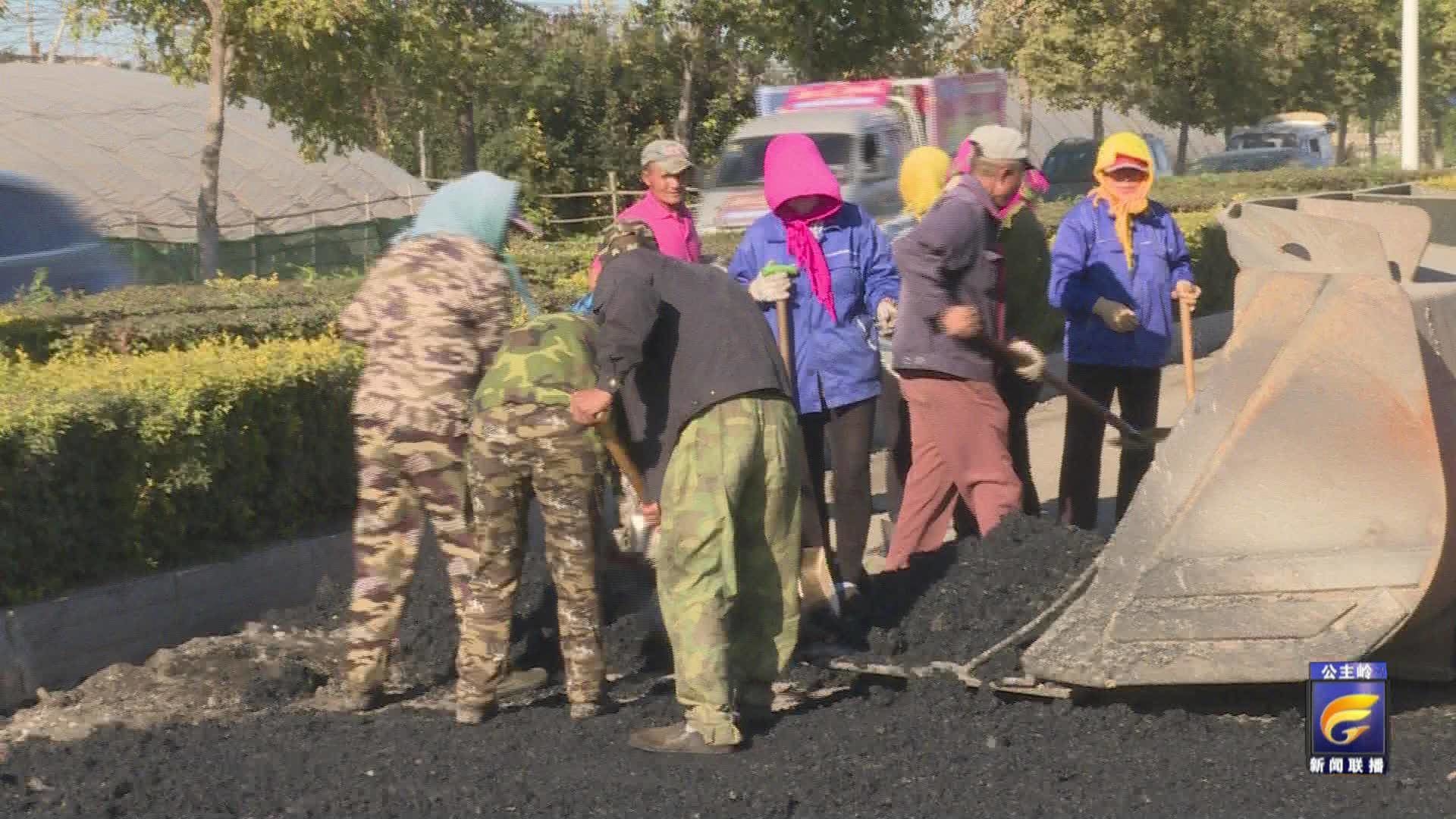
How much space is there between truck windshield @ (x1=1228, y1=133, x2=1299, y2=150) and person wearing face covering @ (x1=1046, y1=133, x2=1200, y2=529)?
33.9 m

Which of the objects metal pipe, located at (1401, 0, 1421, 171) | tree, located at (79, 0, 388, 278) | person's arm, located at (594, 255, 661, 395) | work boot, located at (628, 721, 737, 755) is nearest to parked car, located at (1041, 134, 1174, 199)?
metal pipe, located at (1401, 0, 1421, 171)

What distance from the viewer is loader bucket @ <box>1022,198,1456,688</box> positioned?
5.03m

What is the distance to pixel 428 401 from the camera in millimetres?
5781

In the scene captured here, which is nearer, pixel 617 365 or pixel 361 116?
pixel 617 365

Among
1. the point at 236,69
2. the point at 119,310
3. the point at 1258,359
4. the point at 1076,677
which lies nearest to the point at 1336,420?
the point at 1258,359

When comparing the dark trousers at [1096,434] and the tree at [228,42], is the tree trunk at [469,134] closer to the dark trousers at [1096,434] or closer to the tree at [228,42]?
the tree at [228,42]

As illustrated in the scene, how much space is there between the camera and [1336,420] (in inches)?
202

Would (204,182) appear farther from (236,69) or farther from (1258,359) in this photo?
(1258,359)

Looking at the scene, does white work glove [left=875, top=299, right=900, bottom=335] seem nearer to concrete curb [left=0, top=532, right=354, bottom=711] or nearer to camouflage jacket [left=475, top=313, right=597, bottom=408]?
camouflage jacket [left=475, top=313, right=597, bottom=408]

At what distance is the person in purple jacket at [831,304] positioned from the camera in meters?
6.79

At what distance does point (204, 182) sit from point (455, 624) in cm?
1599

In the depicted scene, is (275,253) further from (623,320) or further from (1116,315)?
(623,320)

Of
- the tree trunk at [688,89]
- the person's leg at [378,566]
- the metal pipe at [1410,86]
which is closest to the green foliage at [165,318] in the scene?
the person's leg at [378,566]

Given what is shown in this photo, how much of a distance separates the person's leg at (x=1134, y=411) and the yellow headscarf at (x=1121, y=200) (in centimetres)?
44
